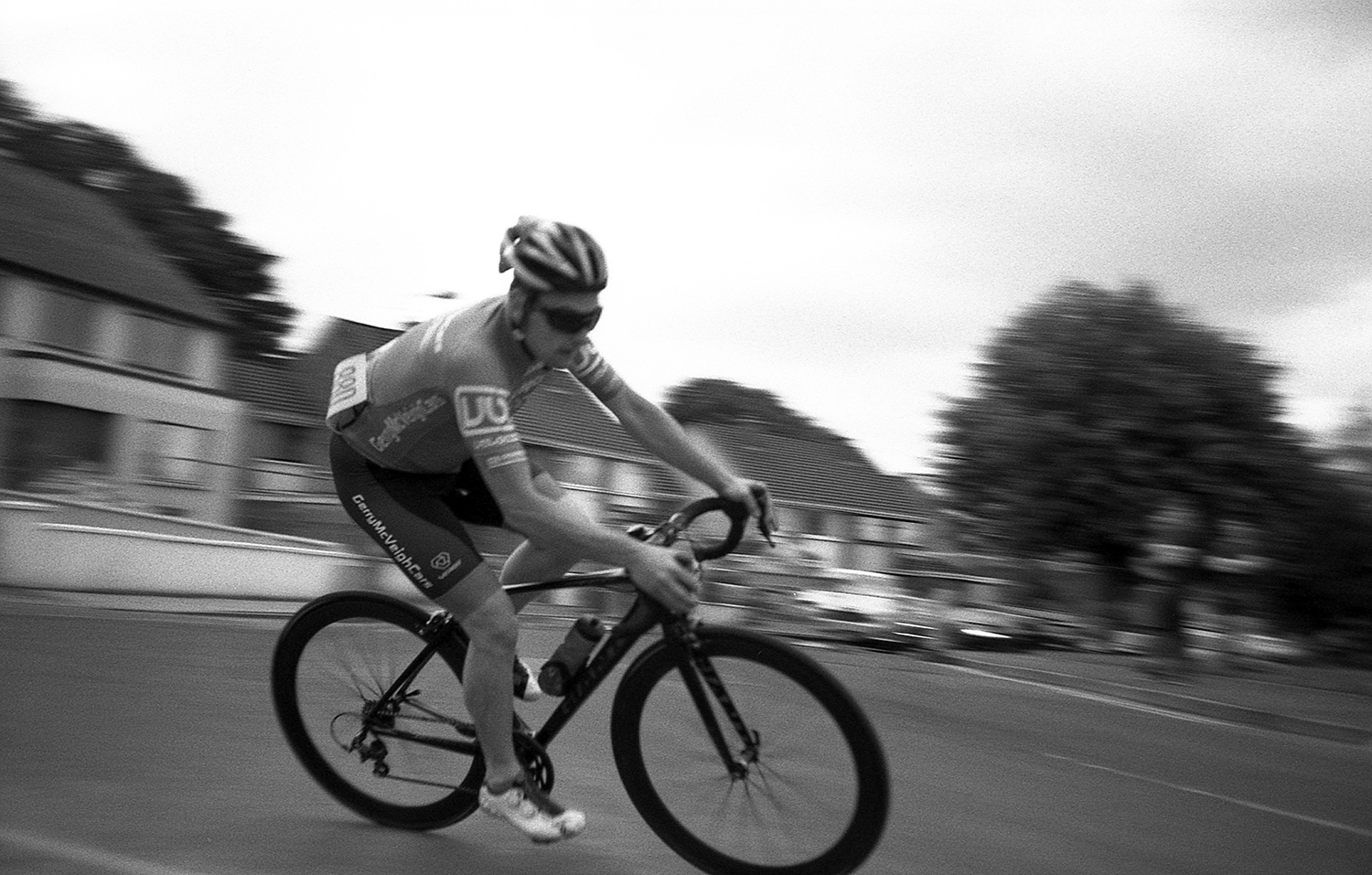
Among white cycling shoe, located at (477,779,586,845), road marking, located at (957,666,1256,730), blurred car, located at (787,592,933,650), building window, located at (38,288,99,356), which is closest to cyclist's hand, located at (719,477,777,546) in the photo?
white cycling shoe, located at (477,779,586,845)

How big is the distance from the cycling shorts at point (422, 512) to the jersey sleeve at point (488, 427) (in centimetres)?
42

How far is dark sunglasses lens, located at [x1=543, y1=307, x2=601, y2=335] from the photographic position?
383 cm

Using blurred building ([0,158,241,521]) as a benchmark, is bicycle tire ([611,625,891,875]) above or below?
below

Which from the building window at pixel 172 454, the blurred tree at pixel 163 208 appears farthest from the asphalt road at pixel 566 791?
the blurred tree at pixel 163 208

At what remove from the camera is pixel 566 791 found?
5320 mm

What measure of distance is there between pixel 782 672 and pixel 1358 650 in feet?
65.6

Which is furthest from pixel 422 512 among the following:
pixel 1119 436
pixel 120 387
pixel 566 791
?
pixel 120 387

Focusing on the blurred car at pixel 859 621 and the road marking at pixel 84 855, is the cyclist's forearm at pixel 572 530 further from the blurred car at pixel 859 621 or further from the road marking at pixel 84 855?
the blurred car at pixel 859 621

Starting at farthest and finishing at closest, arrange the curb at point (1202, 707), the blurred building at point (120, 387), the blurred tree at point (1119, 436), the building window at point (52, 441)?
the blurred building at point (120, 387) < the building window at point (52, 441) < the blurred tree at point (1119, 436) < the curb at point (1202, 707)

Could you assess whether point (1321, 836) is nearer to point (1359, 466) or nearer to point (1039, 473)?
point (1359, 466)

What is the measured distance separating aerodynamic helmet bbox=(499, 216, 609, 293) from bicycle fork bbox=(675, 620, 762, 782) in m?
0.95

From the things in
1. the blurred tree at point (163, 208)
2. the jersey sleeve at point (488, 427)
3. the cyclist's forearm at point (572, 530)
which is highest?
the blurred tree at point (163, 208)

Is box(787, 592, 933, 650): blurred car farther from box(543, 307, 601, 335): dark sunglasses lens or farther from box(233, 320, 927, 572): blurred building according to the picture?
box(233, 320, 927, 572): blurred building

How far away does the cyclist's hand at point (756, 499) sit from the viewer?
397 cm
